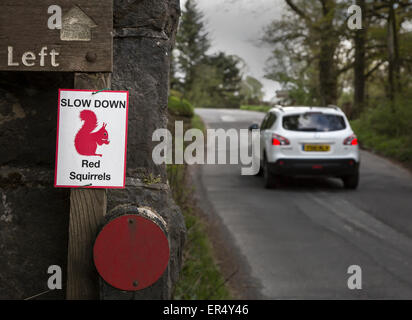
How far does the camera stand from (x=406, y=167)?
50.3ft

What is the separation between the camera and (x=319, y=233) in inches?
302

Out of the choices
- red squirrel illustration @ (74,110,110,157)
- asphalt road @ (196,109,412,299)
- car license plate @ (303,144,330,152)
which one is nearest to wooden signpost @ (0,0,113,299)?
red squirrel illustration @ (74,110,110,157)

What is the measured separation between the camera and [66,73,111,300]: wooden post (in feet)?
6.79

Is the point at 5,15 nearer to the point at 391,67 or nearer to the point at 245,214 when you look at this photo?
the point at 245,214

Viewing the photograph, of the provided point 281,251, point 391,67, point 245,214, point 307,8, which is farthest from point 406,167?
point 307,8

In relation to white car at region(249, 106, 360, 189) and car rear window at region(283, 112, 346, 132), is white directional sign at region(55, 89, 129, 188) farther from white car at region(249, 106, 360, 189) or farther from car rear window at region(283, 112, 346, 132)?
car rear window at region(283, 112, 346, 132)

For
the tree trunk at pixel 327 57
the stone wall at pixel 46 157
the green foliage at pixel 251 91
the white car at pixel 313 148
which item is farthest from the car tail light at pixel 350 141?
the green foliage at pixel 251 91

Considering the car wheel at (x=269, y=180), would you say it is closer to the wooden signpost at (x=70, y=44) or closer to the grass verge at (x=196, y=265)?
the grass verge at (x=196, y=265)

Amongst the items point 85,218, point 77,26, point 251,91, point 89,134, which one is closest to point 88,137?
point 89,134

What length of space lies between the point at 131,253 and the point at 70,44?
2.60ft

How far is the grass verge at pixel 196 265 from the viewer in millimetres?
4711

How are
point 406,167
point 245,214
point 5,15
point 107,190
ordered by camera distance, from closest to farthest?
1. point 5,15
2. point 107,190
3. point 245,214
4. point 406,167

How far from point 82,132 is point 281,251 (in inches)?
199

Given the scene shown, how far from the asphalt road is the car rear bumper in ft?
1.26
